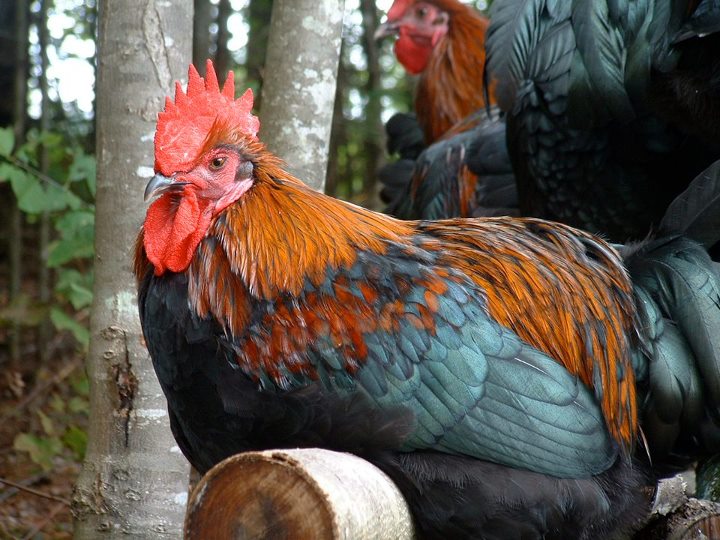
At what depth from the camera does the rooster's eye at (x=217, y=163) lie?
122 inches

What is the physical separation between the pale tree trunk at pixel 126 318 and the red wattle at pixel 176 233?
77 cm

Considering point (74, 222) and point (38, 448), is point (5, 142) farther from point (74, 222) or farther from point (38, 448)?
point (38, 448)

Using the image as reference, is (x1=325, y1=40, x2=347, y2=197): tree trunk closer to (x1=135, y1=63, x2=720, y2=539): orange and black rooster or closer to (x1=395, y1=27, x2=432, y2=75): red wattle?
(x1=395, y1=27, x2=432, y2=75): red wattle

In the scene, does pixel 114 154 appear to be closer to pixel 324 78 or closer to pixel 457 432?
pixel 324 78

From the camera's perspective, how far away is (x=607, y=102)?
4.46 meters

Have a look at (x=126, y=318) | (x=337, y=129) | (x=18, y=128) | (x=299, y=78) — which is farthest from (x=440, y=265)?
(x=337, y=129)

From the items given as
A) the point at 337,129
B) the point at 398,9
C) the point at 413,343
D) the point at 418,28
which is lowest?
the point at 413,343

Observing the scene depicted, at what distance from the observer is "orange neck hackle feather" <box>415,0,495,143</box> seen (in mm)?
7676

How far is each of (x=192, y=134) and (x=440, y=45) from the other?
522cm

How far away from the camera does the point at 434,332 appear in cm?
296

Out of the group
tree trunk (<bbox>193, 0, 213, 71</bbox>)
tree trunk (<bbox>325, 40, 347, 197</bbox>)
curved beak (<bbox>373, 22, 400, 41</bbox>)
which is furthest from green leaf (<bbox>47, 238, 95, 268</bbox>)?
tree trunk (<bbox>325, 40, 347, 197</bbox>)

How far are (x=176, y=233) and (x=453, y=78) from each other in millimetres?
5207

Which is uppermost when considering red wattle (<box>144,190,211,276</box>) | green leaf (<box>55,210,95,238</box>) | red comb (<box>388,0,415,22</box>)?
red comb (<box>388,0,415,22</box>)

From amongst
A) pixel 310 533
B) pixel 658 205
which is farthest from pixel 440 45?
pixel 310 533
